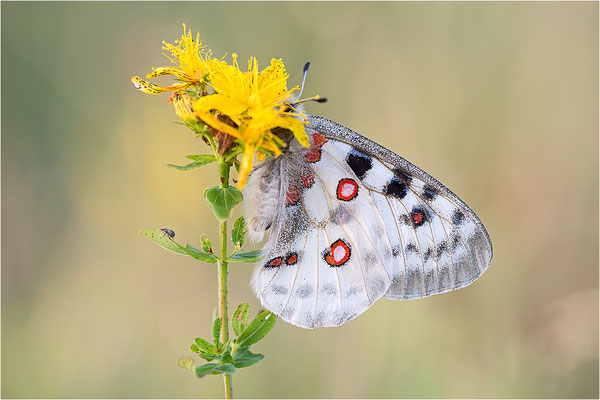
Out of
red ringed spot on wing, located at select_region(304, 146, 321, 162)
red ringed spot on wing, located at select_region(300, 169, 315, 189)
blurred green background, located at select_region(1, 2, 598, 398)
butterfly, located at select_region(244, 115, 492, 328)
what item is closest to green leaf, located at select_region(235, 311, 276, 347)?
butterfly, located at select_region(244, 115, 492, 328)

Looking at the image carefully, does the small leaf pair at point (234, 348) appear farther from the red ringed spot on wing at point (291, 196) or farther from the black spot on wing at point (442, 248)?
the black spot on wing at point (442, 248)

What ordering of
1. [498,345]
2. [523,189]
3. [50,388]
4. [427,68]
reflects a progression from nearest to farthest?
1. [50,388]
2. [498,345]
3. [523,189]
4. [427,68]

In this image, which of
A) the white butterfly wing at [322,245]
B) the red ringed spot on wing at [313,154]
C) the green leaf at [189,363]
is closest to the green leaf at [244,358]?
the green leaf at [189,363]

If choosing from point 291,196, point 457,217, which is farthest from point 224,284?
point 457,217

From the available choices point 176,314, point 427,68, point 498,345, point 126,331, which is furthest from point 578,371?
point 126,331

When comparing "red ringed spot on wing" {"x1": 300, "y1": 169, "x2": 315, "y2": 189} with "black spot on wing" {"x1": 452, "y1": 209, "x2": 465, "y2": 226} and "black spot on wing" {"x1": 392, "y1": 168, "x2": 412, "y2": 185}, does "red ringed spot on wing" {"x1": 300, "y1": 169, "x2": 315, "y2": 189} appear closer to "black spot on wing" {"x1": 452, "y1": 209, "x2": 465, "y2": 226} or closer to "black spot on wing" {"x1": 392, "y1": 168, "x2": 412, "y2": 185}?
"black spot on wing" {"x1": 392, "y1": 168, "x2": 412, "y2": 185}

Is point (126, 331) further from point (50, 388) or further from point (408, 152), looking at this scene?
point (408, 152)

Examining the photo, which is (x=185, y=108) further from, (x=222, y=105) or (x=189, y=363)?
(x=189, y=363)
